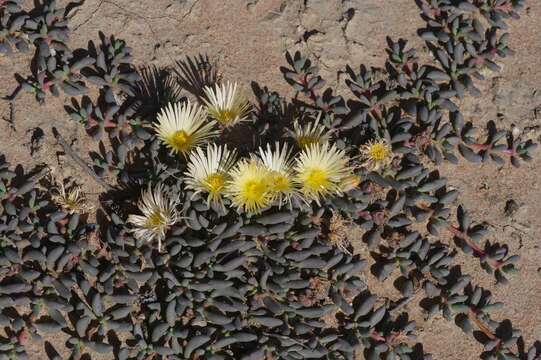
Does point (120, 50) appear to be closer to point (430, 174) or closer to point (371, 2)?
point (371, 2)

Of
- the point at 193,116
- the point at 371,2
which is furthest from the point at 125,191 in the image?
the point at 371,2

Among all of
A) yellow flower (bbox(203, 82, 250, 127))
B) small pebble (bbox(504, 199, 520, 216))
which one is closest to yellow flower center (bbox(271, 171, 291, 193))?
yellow flower (bbox(203, 82, 250, 127))

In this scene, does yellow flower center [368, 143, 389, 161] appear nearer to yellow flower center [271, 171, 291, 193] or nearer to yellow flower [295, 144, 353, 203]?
yellow flower [295, 144, 353, 203]

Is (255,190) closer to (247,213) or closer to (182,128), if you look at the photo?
(247,213)

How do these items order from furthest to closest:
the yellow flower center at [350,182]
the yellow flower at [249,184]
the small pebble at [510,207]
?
the small pebble at [510,207], the yellow flower center at [350,182], the yellow flower at [249,184]

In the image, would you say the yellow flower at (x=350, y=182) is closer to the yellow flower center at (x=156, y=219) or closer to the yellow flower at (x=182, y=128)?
the yellow flower at (x=182, y=128)

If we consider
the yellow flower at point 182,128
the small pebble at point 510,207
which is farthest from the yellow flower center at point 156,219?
the small pebble at point 510,207

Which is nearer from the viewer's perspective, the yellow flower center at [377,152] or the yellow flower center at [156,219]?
the yellow flower center at [156,219]
